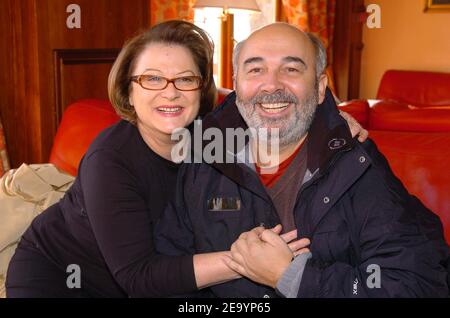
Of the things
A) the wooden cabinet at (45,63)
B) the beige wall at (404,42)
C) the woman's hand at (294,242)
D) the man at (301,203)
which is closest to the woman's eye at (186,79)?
the man at (301,203)

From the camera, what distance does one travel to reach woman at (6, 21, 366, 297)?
1532 millimetres

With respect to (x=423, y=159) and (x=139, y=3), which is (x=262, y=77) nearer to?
(x=423, y=159)

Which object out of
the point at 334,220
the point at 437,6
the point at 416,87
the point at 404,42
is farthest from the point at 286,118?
the point at 404,42

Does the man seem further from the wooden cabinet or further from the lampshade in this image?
the lampshade

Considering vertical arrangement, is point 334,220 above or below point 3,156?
above

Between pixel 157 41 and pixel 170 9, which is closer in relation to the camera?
pixel 157 41

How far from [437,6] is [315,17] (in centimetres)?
124

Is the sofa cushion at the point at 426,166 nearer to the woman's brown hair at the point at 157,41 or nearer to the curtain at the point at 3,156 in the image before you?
the woman's brown hair at the point at 157,41

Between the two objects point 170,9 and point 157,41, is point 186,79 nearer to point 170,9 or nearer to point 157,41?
point 157,41

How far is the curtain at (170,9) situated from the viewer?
4.45 m

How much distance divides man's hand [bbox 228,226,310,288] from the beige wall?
5.27 meters

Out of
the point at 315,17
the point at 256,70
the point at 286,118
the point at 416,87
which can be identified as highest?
the point at 315,17

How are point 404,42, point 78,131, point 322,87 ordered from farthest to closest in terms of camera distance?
point 404,42 < point 78,131 < point 322,87

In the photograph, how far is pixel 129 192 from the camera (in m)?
1.57
